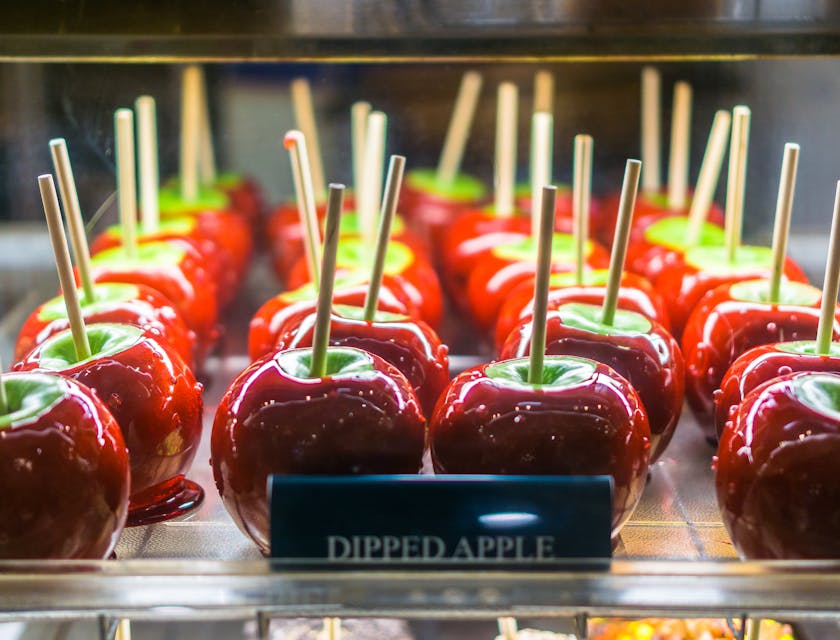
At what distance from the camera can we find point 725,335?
3.19 feet

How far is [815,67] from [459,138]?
0.48 meters

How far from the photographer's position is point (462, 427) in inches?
29.2

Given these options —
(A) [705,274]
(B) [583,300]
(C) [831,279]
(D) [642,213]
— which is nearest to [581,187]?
(B) [583,300]

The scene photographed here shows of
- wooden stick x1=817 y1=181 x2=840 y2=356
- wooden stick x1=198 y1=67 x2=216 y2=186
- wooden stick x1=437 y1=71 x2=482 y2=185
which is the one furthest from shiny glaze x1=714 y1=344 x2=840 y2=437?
wooden stick x1=198 y1=67 x2=216 y2=186

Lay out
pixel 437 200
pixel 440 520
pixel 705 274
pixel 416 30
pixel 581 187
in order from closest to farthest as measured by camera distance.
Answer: pixel 440 520, pixel 416 30, pixel 581 187, pixel 705 274, pixel 437 200

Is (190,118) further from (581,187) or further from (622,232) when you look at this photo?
(622,232)

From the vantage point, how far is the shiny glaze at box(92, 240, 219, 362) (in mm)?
1148

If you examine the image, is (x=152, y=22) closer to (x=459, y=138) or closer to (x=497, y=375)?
(x=497, y=375)

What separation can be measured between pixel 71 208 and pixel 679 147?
885 millimetres

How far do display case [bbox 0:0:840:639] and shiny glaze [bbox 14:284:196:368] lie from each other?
0.34 feet

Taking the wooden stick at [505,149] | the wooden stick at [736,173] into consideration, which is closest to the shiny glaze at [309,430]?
the wooden stick at [736,173]

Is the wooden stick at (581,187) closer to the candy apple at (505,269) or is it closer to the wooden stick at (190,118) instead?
the candy apple at (505,269)

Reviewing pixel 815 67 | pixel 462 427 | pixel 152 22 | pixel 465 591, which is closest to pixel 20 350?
pixel 152 22

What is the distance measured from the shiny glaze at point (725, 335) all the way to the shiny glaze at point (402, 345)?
0.24m
